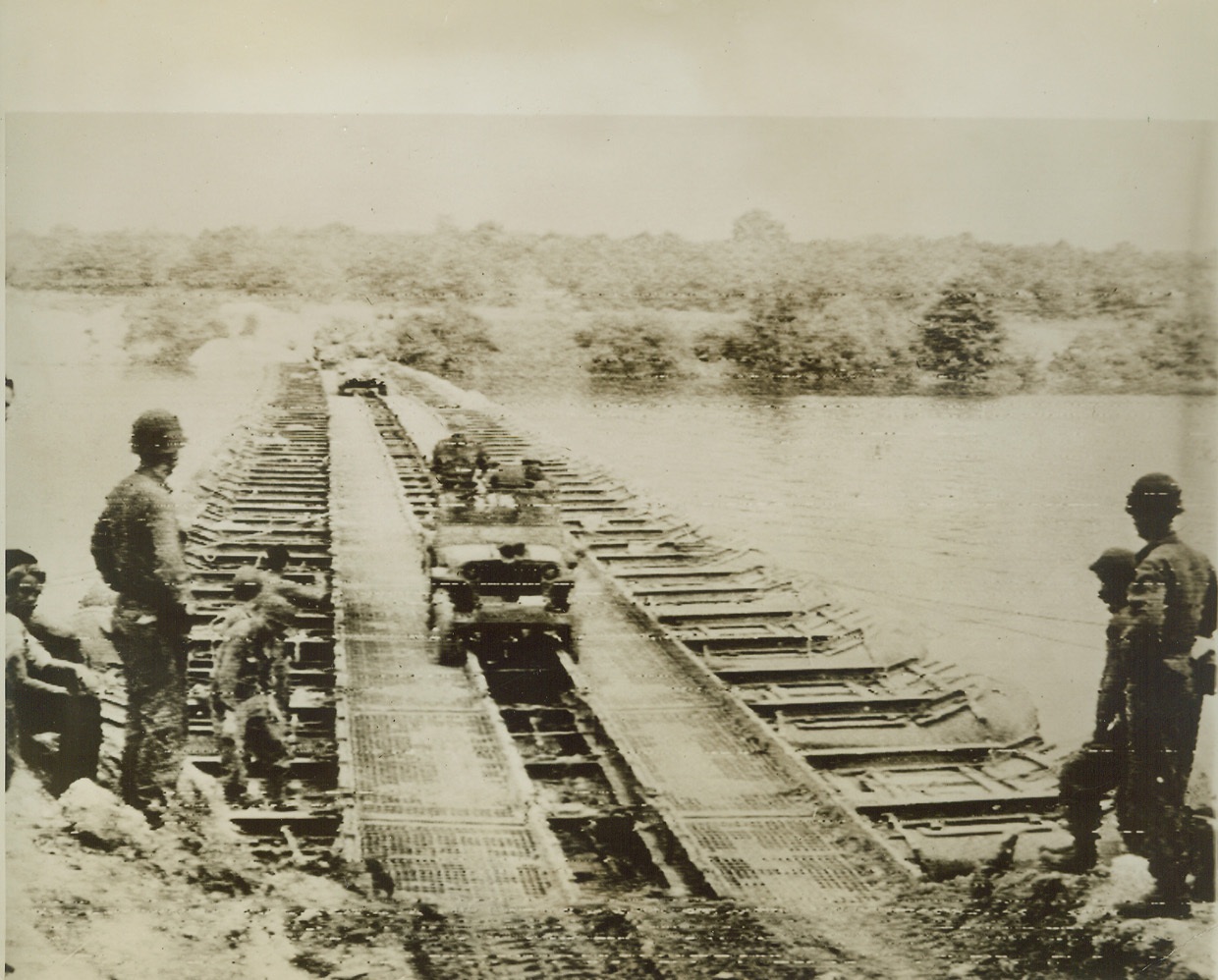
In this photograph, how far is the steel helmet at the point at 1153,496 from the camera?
403cm

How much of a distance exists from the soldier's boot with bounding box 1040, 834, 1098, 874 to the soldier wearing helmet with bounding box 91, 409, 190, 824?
3051 millimetres

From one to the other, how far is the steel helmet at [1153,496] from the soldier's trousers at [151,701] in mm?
3439

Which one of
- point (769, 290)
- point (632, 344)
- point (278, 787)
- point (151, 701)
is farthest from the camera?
point (632, 344)

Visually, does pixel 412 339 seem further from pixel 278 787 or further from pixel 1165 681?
pixel 1165 681

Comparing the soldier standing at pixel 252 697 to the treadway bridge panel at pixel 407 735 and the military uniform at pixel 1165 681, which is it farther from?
the military uniform at pixel 1165 681

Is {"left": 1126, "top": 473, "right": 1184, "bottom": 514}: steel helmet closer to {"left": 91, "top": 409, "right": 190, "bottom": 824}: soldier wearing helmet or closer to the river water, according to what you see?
the river water

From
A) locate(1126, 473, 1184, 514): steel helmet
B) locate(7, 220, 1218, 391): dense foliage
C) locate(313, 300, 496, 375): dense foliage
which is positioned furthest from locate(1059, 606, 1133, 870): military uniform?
locate(313, 300, 496, 375): dense foliage

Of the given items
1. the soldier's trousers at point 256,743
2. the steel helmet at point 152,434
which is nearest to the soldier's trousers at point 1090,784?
the soldier's trousers at point 256,743

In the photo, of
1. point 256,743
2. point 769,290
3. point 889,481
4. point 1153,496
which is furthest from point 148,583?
point 1153,496

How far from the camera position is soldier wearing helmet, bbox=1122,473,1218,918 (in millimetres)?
4000

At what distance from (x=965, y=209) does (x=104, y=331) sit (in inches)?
122

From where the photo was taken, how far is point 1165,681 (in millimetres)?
4043

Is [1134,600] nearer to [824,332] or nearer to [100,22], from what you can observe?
[824,332]

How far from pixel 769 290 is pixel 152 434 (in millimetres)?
2249
